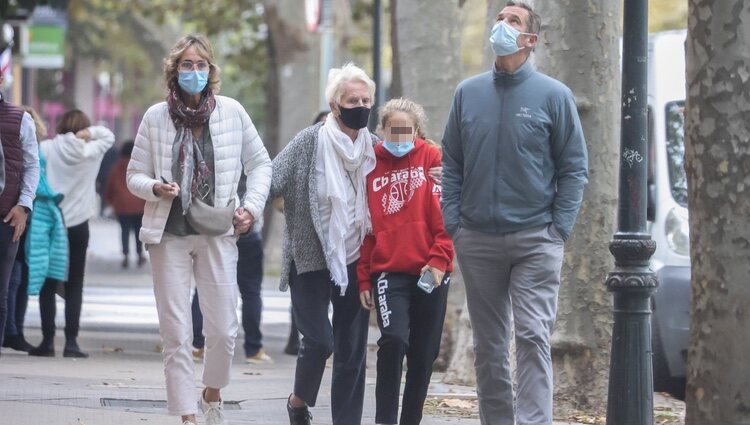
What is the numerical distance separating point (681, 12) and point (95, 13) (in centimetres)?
1645

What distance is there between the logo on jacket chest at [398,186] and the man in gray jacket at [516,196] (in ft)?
1.07

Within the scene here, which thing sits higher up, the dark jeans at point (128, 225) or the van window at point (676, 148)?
the van window at point (676, 148)

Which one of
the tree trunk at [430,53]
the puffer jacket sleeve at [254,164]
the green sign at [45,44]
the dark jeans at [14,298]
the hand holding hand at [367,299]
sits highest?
the green sign at [45,44]

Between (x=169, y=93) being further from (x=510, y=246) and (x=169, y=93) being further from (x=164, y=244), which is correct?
(x=510, y=246)

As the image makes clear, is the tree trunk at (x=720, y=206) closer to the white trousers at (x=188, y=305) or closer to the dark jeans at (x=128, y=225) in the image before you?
the white trousers at (x=188, y=305)

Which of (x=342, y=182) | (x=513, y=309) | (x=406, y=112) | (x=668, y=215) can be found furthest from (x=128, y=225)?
(x=513, y=309)

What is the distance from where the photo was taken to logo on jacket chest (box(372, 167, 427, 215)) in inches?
276

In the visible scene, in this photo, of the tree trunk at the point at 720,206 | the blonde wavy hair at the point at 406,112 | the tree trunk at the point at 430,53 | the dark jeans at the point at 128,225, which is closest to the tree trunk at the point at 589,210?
the blonde wavy hair at the point at 406,112

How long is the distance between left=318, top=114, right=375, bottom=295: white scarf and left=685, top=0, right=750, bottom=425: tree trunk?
6.25 feet

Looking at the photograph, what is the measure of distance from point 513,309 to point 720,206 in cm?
132

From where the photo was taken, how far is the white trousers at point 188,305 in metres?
7.07

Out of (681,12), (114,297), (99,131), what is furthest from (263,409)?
(681,12)

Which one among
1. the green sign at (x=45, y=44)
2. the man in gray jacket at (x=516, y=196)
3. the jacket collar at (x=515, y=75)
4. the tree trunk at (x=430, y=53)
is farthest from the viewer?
the green sign at (x=45, y=44)

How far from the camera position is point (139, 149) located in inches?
281
